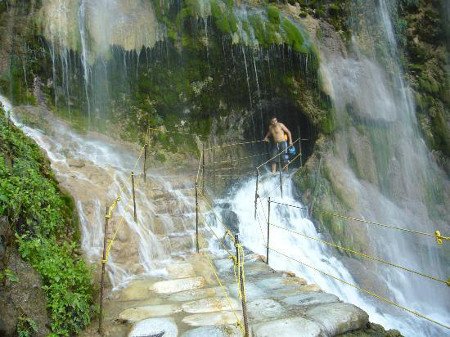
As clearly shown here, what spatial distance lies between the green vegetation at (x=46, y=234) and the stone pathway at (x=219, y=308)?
53 cm

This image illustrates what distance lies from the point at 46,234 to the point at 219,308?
8.33 ft

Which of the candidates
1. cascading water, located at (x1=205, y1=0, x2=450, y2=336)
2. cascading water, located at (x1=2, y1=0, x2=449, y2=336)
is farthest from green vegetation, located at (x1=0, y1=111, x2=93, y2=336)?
cascading water, located at (x1=205, y1=0, x2=450, y2=336)

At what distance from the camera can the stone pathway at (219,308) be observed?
15.7 ft

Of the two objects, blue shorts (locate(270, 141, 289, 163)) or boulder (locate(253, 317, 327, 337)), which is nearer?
boulder (locate(253, 317, 327, 337))

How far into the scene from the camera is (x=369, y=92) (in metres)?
13.2

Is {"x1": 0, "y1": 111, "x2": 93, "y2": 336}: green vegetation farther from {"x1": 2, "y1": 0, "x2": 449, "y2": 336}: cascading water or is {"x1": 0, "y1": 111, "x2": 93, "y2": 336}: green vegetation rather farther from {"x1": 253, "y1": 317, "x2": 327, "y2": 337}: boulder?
{"x1": 253, "y1": 317, "x2": 327, "y2": 337}: boulder

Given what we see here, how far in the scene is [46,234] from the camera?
18.2 ft

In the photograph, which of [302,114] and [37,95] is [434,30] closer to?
[302,114]

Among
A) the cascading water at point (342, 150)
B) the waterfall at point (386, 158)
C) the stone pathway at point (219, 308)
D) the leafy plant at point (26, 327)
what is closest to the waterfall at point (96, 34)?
the cascading water at point (342, 150)

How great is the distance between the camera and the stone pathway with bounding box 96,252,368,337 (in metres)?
4.78

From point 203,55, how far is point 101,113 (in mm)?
3508

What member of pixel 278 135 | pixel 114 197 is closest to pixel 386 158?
pixel 278 135

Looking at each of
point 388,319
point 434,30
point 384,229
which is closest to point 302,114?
point 384,229

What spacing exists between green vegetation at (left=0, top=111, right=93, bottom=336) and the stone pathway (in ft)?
1.75
